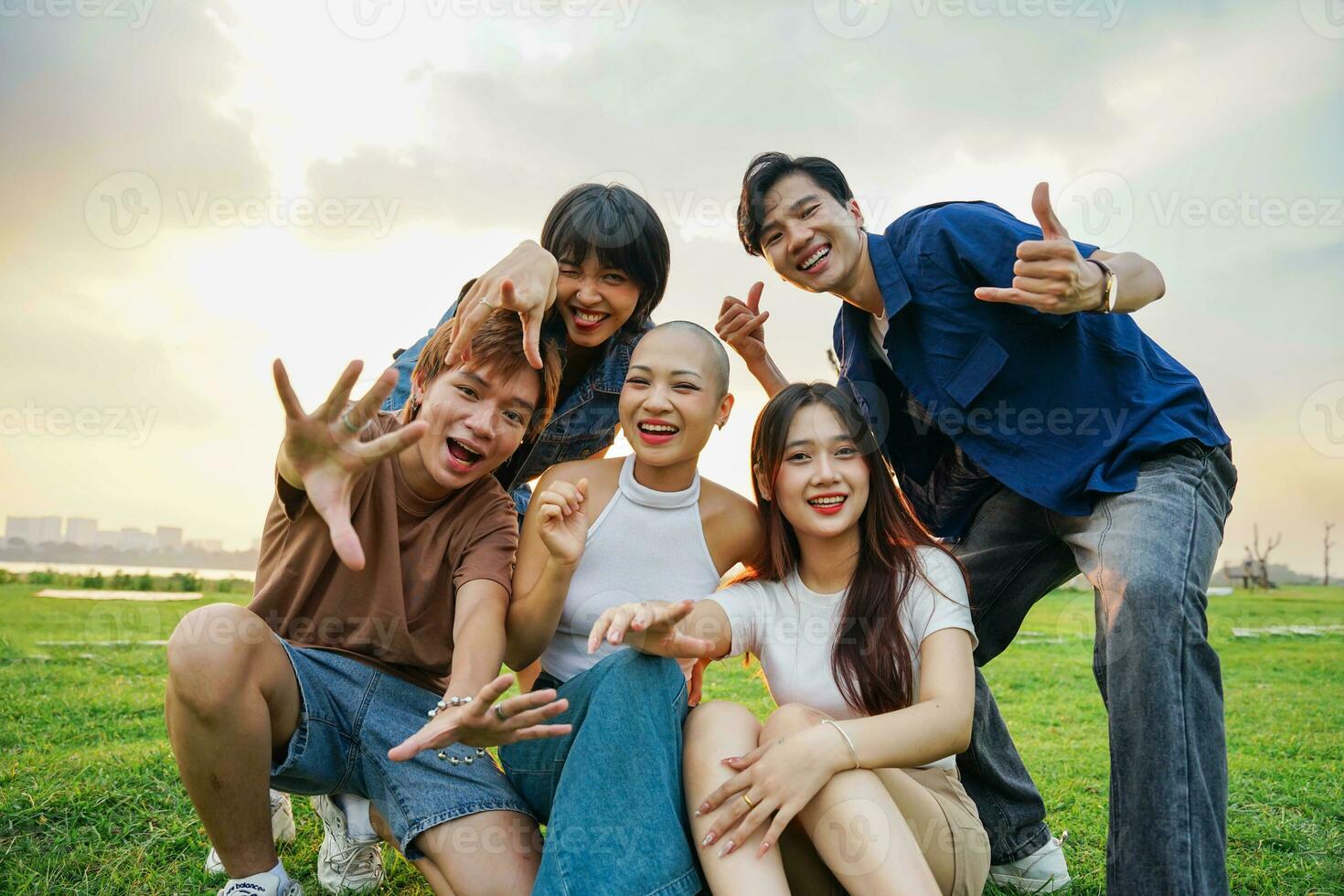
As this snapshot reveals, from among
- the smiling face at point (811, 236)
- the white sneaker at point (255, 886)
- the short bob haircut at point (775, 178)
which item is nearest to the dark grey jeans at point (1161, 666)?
the smiling face at point (811, 236)

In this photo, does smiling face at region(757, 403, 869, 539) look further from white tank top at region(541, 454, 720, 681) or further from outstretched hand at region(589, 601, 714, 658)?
outstretched hand at region(589, 601, 714, 658)

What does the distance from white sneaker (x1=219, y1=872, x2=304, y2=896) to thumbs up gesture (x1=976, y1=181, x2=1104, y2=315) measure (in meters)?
2.77

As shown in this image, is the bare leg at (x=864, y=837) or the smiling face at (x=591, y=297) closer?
the bare leg at (x=864, y=837)

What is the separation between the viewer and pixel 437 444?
3.14 metres

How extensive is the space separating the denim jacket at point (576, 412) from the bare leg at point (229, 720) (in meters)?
1.36

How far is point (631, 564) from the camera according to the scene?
3.24 meters

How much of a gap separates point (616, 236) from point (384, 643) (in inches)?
70.9

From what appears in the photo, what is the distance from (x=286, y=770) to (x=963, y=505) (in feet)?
8.29

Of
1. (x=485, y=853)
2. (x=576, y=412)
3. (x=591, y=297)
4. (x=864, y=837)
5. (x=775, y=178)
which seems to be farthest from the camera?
(x=576, y=412)

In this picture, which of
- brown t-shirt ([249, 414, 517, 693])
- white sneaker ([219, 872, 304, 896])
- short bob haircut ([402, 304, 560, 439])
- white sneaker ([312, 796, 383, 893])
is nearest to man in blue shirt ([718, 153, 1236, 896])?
short bob haircut ([402, 304, 560, 439])

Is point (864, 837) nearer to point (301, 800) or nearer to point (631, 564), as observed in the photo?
point (631, 564)

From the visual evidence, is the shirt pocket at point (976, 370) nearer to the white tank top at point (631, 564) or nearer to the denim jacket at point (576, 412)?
the white tank top at point (631, 564)

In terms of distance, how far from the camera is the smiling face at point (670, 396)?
3.29 m

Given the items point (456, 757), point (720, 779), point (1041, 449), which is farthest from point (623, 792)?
point (1041, 449)
